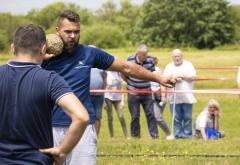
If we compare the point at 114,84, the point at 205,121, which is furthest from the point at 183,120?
the point at 114,84

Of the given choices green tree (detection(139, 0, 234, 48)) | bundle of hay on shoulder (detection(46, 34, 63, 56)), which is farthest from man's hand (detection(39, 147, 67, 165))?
green tree (detection(139, 0, 234, 48))

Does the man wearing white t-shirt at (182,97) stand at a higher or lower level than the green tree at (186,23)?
lower

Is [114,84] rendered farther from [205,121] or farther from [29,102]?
[29,102]

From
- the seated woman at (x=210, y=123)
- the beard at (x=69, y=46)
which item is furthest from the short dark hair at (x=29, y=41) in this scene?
the seated woman at (x=210, y=123)

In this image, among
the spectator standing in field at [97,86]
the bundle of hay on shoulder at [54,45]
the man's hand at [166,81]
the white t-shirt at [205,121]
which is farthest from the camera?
the white t-shirt at [205,121]

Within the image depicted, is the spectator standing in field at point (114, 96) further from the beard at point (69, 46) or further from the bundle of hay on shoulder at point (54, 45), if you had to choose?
the bundle of hay on shoulder at point (54, 45)

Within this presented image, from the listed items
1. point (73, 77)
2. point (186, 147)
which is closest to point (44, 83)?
point (73, 77)

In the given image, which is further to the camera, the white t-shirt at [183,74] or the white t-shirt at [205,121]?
the white t-shirt at [183,74]

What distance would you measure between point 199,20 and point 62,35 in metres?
78.7

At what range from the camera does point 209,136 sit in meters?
10.5

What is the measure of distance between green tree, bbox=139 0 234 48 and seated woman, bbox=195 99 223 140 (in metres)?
70.2

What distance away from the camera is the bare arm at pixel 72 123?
3.28m

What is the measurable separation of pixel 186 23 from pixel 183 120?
74.7m

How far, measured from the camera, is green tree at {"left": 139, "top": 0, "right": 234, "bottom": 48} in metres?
80.4
